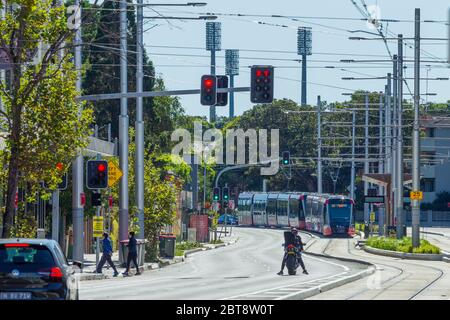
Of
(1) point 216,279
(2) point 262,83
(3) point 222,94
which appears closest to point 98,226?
(1) point 216,279

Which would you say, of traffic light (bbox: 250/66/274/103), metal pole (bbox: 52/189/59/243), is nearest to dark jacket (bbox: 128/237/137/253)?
metal pole (bbox: 52/189/59/243)

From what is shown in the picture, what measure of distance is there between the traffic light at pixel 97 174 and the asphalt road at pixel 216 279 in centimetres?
337

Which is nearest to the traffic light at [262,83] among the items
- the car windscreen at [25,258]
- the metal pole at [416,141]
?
the car windscreen at [25,258]

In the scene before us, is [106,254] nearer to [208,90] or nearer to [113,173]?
[113,173]

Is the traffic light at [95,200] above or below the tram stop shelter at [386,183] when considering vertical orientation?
above

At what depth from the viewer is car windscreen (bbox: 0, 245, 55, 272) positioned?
67.1ft

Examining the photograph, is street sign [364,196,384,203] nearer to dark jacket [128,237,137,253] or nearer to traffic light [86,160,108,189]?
dark jacket [128,237,137,253]

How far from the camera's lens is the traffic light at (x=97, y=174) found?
1742 inches

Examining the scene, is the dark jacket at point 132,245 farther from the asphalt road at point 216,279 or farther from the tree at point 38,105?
the tree at point 38,105

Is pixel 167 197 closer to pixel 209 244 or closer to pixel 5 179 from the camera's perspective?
pixel 5 179

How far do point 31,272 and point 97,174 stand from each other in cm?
2404

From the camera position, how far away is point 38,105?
118 feet
